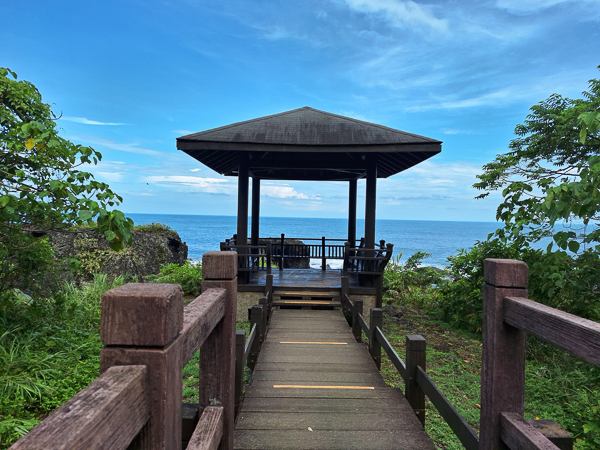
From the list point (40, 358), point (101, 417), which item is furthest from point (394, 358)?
point (40, 358)

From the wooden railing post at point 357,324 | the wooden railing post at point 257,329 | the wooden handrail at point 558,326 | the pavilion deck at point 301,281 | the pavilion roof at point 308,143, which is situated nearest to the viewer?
the wooden handrail at point 558,326

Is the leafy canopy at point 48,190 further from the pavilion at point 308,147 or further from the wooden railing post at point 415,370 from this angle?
the pavilion at point 308,147

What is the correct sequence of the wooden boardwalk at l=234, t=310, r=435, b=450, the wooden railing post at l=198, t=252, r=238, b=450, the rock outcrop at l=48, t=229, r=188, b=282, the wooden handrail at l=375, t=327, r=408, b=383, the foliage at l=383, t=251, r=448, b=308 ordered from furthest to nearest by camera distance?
the foliage at l=383, t=251, r=448, b=308 → the rock outcrop at l=48, t=229, r=188, b=282 → the wooden handrail at l=375, t=327, r=408, b=383 → the wooden boardwalk at l=234, t=310, r=435, b=450 → the wooden railing post at l=198, t=252, r=238, b=450

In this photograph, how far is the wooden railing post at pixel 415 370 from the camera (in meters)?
3.60

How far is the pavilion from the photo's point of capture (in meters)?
8.59

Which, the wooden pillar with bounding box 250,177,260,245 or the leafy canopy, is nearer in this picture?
the leafy canopy

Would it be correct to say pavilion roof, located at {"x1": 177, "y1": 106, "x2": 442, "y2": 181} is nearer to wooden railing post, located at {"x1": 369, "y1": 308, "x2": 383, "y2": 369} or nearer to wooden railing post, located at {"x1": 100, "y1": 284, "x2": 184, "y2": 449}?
wooden railing post, located at {"x1": 369, "y1": 308, "x2": 383, "y2": 369}

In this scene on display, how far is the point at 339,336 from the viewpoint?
248 inches

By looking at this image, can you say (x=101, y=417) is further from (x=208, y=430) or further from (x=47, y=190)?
(x=47, y=190)

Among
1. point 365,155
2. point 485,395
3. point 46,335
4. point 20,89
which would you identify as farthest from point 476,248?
point 20,89

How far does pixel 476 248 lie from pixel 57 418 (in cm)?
1000

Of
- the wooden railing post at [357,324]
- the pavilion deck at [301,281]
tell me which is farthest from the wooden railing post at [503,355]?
the pavilion deck at [301,281]

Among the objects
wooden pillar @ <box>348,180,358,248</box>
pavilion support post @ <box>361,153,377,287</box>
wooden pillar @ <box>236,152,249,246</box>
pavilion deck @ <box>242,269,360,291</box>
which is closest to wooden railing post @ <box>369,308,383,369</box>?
pavilion deck @ <box>242,269,360,291</box>

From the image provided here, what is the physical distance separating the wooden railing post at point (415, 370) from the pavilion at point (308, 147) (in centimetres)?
574
